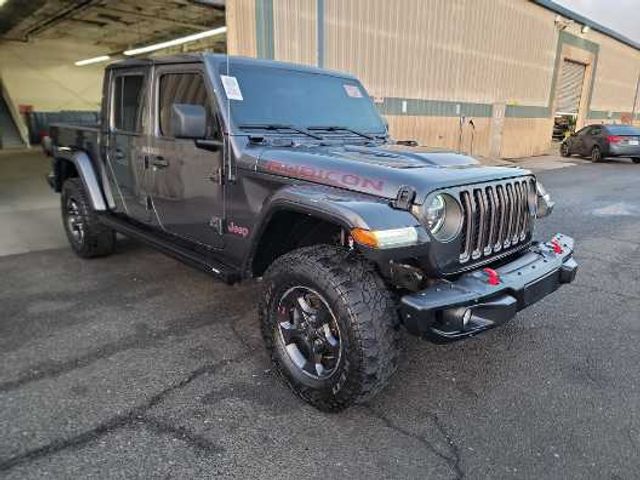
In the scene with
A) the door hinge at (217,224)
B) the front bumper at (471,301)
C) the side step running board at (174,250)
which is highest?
the door hinge at (217,224)

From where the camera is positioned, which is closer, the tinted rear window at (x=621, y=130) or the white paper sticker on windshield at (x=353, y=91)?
the white paper sticker on windshield at (x=353, y=91)

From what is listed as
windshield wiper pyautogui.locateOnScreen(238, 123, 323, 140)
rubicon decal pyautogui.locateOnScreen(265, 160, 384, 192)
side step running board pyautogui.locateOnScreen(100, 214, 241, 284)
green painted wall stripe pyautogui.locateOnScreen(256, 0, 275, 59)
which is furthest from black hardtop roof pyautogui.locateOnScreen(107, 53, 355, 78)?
green painted wall stripe pyautogui.locateOnScreen(256, 0, 275, 59)

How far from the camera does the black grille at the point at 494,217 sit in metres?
2.71

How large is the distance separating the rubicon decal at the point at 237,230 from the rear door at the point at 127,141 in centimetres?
124

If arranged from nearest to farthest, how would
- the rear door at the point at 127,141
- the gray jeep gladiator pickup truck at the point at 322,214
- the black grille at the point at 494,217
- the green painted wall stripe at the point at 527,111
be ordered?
1. the gray jeep gladiator pickup truck at the point at 322,214
2. the black grille at the point at 494,217
3. the rear door at the point at 127,141
4. the green painted wall stripe at the point at 527,111

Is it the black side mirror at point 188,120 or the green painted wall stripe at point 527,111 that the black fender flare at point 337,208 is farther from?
the green painted wall stripe at point 527,111

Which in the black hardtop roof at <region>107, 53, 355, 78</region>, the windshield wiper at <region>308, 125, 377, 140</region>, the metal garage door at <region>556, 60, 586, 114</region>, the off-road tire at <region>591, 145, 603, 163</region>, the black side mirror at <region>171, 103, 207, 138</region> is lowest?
the off-road tire at <region>591, 145, 603, 163</region>

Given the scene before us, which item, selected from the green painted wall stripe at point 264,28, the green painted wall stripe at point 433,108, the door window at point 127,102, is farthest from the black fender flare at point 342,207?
the green painted wall stripe at point 433,108

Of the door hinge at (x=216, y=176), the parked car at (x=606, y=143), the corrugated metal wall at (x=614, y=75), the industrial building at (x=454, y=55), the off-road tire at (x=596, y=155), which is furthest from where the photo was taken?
the corrugated metal wall at (x=614, y=75)

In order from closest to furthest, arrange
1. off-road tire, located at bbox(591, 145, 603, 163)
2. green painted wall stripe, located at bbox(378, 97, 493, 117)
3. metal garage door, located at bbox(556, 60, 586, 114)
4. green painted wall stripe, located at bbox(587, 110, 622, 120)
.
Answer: green painted wall stripe, located at bbox(378, 97, 493, 117), off-road tire, located at bbox(591, 145, 603, 163), metal garage door, located at bbox(556, 60, 586, 114), green painted wall stripe, located at bbox(587, 110, 622, 120)

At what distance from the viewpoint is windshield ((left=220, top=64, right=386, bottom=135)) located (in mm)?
3395

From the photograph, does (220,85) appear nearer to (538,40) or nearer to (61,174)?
(61,174)

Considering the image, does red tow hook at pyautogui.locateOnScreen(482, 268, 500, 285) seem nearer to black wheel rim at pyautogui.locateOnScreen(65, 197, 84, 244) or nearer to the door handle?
the door handle

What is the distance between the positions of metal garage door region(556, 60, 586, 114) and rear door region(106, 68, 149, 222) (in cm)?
2172
